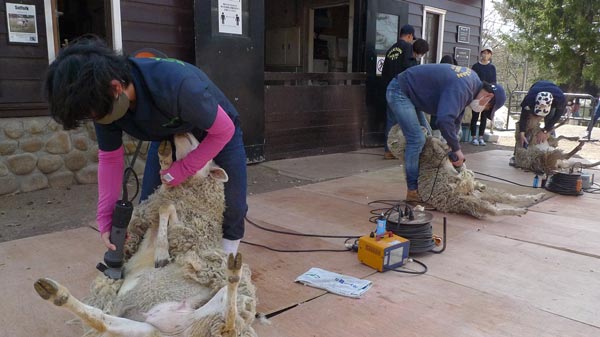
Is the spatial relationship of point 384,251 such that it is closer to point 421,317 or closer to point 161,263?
point 421,317

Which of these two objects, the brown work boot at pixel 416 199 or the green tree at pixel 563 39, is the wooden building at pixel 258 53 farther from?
the green tree at pixel 563 39

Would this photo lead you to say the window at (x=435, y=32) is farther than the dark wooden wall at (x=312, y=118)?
Yes

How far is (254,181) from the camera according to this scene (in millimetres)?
5504

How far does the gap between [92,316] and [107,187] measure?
2.46 ft

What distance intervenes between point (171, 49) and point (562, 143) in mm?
7701

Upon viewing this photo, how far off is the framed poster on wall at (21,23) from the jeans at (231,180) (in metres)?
2.91

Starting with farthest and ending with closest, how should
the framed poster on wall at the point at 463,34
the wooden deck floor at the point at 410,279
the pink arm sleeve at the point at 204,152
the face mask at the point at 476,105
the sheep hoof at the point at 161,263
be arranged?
1. the framed poster on wall at the point at 463,34
2. the face mask at the point at 476,105
3. the wooden deck floor at the point at 410,279
4. the pink arm sleeve at the point at 204,152
5. the sheep hoof at the point at 161,263

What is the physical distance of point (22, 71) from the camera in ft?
14.3

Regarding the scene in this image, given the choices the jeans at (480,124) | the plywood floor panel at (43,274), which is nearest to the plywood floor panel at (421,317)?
the plywood floor panel at (43,274)

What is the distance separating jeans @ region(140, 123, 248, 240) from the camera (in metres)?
2.28

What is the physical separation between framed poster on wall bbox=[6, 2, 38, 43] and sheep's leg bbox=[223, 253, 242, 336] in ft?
12.8

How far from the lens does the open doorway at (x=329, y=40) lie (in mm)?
9492

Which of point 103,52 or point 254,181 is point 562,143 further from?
point 103,52

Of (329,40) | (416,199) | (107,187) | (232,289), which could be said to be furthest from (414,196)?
(329,40)
